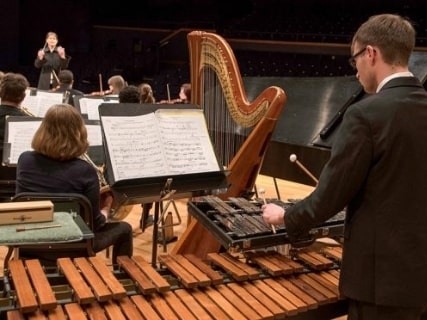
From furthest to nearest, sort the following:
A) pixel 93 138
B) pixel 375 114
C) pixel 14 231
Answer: pixel 93 138 < pixel 14 231 < pixel 375 114

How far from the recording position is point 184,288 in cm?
224

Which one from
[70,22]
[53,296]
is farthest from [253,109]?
[70,22]

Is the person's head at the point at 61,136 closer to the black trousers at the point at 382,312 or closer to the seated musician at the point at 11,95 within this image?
the seated musician at the point at 11,95

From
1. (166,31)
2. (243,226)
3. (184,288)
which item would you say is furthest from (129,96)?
(166,31)

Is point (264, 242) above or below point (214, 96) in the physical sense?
below

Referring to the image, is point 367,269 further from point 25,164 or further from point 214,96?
point 25,164

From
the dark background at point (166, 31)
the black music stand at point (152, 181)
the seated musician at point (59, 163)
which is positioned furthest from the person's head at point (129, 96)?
the dark background at point (166, 31)

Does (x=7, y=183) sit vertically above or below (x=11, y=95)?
below

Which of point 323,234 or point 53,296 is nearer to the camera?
point 53,296

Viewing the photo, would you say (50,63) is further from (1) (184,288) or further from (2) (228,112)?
(1) (184,288)

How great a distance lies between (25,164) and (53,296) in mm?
1424

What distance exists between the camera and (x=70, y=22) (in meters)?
16.7

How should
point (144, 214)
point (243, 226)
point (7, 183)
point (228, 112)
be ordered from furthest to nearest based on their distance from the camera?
point (144, 214) < point (7, 183) < point (228, 112) < point (243, 226)

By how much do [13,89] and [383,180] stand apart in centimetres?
358
